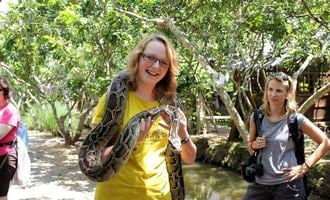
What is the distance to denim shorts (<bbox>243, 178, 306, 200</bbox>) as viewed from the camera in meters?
3.58

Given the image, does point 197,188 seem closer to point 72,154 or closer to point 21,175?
point 72,154

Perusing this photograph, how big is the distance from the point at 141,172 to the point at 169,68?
24.6 inches

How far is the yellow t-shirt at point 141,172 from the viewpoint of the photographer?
97.2 inches

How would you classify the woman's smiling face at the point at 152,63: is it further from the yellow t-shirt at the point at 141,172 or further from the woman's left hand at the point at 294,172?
the woman's left hand at the point at 294,172

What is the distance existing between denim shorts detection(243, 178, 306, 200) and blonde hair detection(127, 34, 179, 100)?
142 cm

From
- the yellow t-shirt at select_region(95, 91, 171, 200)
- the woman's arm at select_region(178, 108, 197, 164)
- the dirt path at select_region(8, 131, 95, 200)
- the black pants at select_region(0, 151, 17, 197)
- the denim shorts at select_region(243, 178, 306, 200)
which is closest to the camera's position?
the yellow t-shirt at select_region(95, 91, 171, 200)

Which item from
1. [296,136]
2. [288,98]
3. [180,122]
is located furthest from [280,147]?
[180,122]

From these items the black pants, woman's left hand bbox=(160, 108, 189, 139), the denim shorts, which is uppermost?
woman's left hand bbox=(160, 108, 189, 139)

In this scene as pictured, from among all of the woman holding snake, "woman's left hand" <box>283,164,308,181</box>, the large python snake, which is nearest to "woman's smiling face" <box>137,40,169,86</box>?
the woman holding snake

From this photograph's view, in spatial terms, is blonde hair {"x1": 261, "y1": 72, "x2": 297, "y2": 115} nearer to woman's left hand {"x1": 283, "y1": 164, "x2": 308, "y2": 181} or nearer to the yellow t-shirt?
woman's left hand {"x1": 283, "y1": 164, "x2": 308, "y2": 181}

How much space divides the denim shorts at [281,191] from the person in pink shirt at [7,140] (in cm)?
268

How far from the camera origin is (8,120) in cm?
486

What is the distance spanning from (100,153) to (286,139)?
177 cm

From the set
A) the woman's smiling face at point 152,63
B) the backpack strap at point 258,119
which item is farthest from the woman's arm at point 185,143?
the backpack strap at point 258,119
